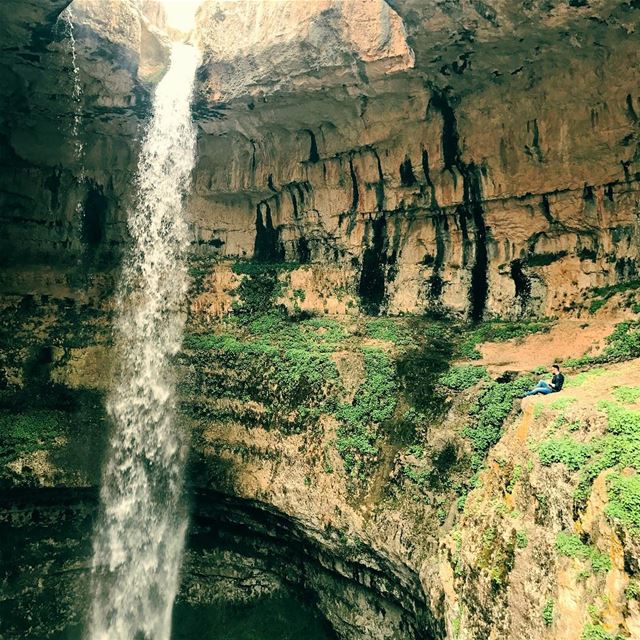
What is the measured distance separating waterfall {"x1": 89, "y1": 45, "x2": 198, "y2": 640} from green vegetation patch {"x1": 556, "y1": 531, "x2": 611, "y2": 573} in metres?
10.7

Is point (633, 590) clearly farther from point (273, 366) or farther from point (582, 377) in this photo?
point (273, 366)

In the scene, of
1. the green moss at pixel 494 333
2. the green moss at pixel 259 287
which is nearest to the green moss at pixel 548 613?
the green moss at pixel 494 333

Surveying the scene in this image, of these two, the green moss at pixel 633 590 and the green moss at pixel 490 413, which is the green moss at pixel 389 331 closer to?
the green moss at pixel 490 413

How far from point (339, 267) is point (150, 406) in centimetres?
720

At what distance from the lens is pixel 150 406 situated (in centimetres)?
1521

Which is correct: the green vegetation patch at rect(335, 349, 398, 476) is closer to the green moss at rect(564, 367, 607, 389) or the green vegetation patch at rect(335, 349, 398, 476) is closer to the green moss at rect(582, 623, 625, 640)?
the green moss at rect(564, 367, 607, 389)

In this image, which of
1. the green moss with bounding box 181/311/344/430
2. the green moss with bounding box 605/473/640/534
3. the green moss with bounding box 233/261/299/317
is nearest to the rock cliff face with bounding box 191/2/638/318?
the green moss with bounding box 233/261/299/317

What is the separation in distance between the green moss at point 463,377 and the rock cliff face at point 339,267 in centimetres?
29

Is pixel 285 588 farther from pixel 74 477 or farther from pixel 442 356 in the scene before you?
pixel 442 356

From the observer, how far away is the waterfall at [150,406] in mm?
13906

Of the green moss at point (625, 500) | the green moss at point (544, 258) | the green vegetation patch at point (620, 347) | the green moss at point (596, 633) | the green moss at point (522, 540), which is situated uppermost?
the green moss at point (544, 258)

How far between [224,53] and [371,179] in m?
5.45

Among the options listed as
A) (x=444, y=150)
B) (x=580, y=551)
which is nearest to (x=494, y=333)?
(x=444, y=150)

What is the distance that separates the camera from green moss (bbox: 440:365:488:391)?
11945 mm
